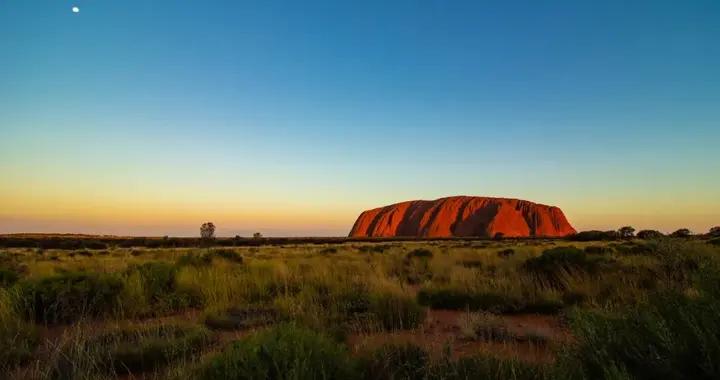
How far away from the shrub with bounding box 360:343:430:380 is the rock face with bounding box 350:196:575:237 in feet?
346

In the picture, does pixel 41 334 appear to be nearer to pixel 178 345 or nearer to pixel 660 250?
pixel 178 345

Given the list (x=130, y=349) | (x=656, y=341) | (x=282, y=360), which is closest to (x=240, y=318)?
(x=130, y=349)

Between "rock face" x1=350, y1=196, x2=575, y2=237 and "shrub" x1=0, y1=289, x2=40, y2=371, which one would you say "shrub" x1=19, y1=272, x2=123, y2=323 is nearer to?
"shrub" x1=0, y1=289, x2=40, y2=371

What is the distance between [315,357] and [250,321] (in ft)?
12.2

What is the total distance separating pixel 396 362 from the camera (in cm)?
462

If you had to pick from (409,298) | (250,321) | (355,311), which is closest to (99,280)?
(250,321)

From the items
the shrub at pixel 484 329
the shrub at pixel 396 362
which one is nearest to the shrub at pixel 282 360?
the shrub at pixel 396 362

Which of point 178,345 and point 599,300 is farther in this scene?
point 599,300

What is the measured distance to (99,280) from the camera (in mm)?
9094

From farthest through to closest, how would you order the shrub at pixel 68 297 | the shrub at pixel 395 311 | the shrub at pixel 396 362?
the shrub at pixel 68 297
the shrub at pixel 395 311
the shrub at pixel 396 362

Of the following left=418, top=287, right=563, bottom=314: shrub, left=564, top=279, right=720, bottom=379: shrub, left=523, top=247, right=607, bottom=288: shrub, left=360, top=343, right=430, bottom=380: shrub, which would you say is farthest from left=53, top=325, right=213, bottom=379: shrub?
left=523, top=247, right=607, bottom=288: shrub

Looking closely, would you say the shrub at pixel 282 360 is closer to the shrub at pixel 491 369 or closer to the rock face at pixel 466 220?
the shrub at pixel 491 369

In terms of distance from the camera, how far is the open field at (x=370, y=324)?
334 cm

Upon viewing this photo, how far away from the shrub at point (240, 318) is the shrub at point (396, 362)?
265 centimetres
